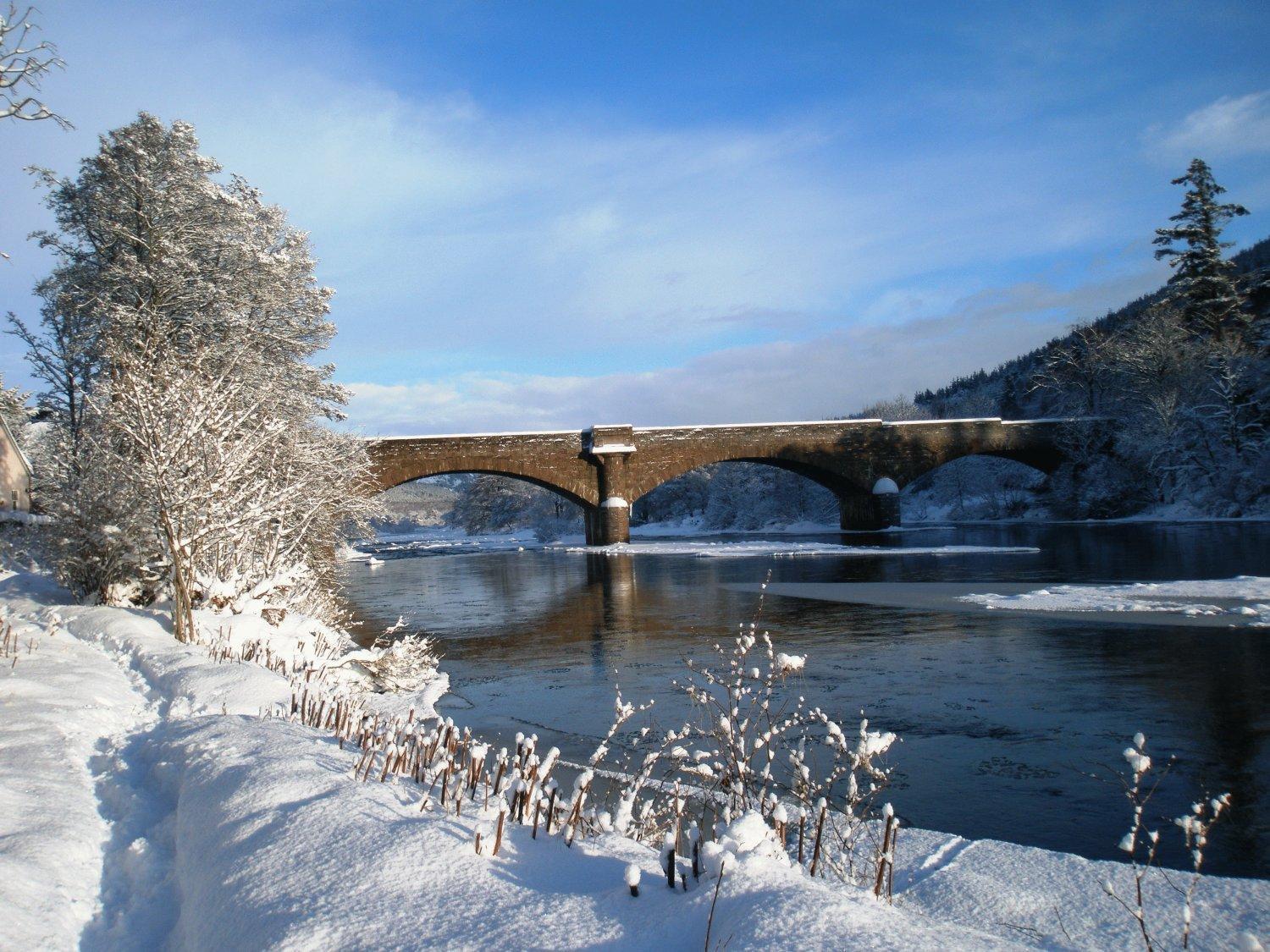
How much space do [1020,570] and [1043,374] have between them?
1667 inches

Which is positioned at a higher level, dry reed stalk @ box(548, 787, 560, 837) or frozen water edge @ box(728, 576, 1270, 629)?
dry reed stalk @ box(548, 787, 560, 837)

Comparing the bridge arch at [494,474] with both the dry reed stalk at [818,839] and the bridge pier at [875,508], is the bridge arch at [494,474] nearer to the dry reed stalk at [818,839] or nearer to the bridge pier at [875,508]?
the bridge pier at [875,508]

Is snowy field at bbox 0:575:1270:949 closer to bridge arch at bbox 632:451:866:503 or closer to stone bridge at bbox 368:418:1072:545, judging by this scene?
stone bridge at bbox 368:418:1072:545

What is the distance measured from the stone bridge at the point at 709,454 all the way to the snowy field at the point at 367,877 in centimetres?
2943

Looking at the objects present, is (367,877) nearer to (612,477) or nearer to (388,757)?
(388,757)

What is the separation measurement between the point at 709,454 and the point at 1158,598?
26.3 meters

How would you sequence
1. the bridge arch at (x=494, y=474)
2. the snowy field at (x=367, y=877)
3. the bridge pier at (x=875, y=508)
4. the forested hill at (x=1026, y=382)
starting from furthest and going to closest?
the forested hill at (x=1026, y=382)
the bridge pier at (x=875, y=508)
the bridge arch at (x=494, y=474)
the snowy field at (x=367, y=877)

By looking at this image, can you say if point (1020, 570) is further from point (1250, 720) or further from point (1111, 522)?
point (1111, 522)

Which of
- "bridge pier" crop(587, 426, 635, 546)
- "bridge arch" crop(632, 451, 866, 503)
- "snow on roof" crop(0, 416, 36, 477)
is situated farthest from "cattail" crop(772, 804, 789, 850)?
"bridge arch" crop(632, 451, 866, 503)

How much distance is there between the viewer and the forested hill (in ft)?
213

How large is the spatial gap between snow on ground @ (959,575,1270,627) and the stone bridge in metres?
23.8

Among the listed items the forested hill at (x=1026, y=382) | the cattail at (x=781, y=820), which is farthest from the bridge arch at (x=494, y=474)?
the forested hill at (x=1026, y=382)

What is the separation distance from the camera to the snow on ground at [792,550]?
2625 cm

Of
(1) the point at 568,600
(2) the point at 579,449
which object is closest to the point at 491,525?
(2) the point at 579,449
